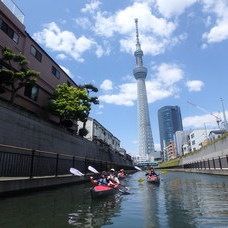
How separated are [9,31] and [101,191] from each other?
21484 mm

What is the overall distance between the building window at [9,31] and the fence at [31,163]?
13.8 metres

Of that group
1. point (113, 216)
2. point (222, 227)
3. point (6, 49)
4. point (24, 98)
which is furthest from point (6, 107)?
point (222, 227)

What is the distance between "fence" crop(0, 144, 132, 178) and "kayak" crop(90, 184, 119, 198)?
4.47 meters

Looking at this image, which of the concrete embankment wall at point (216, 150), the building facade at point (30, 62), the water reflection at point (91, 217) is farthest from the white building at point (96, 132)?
the water reflection at point (91, 217)

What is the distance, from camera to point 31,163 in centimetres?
1355

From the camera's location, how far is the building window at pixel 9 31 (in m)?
22.7

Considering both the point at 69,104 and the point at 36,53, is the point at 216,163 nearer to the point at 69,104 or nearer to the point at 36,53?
the point at 69,104

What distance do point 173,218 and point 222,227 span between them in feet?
5.49

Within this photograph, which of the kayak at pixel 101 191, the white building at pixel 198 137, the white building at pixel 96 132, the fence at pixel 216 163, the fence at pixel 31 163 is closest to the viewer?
the kayak at pixel 101 191

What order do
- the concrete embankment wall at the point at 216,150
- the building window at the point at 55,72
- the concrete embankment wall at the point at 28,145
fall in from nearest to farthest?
the concrete embankment wall at the point at 28,145 → the building window at the point at 55,72 → the concrete embankment wall at the point at 216,150

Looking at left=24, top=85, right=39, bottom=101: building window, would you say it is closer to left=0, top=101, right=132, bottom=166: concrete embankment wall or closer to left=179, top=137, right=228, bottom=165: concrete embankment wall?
left=0, top=101, right=132, bottom=166: concrete embankment wall

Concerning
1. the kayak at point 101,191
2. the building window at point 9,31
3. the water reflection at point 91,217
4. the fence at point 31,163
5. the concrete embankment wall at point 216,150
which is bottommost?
the water reflection at point 91,217

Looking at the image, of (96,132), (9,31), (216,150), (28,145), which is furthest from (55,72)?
(216,150)

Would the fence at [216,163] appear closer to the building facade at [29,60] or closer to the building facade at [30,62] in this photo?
the building facade at [30,62]
